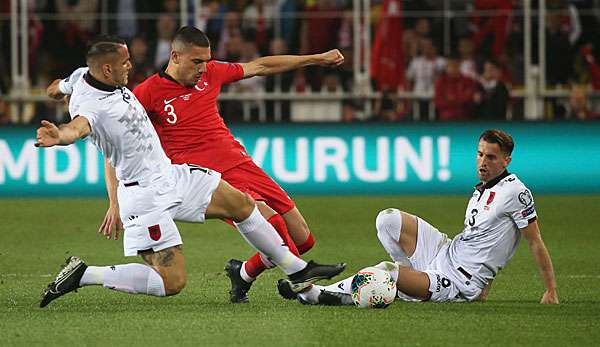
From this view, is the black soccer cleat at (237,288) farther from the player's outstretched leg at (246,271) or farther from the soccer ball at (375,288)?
the soccer ball at (375,288)

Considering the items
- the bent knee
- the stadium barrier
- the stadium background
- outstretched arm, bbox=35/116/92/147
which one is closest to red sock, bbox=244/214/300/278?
the bent knee

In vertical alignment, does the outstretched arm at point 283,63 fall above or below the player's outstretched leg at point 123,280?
above

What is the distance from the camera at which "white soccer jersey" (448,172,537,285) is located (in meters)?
7.90

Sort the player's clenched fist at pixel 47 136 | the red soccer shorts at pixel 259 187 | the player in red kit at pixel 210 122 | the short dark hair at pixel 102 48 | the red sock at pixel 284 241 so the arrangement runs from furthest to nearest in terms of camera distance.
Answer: the red soccer shorts at pixel 259 187, the player in red kit at pixel 210 122, the red sock at pixel 284 241, the short dark hair at pixel 102 48, the player's clenched fist at pixel 47 136

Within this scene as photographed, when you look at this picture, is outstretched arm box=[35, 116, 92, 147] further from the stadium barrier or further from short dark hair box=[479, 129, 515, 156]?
the stadium barrier

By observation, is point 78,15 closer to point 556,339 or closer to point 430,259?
point 430,259

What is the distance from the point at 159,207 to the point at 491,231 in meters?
2.09

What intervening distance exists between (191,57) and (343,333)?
2505 millimetres

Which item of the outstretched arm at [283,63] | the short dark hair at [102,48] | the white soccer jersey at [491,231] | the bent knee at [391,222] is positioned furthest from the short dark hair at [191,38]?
the white soccer jersey at [491,231]

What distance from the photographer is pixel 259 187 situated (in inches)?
348

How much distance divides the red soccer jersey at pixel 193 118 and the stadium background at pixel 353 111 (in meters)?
1.83

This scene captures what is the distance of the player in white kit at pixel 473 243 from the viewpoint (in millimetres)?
7863

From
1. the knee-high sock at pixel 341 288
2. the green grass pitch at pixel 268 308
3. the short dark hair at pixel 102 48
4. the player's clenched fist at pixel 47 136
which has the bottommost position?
the green grass pitch at pixel 268 308

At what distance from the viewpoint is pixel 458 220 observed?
1350cm
